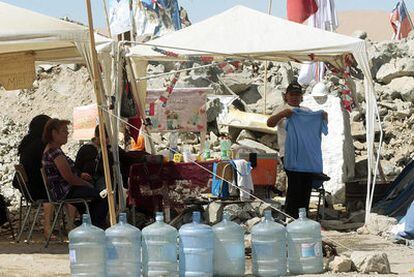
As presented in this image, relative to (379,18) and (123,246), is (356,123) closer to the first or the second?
(123,246)

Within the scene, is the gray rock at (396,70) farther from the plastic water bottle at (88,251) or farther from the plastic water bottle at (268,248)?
the plastic water bottle at (88,251)

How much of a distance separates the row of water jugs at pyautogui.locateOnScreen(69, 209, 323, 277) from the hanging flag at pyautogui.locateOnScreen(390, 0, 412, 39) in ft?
69.3

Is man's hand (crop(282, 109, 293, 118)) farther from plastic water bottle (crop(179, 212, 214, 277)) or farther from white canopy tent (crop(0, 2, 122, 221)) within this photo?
plastic water bottle (crop(179, 212, 214, 277))

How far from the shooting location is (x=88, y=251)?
771 centimetres

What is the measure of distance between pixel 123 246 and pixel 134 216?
3.77 meters

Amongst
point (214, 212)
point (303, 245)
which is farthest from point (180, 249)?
point (214, 212)

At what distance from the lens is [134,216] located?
37.7 ft

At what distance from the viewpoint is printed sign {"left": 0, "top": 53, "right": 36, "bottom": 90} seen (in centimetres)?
1205

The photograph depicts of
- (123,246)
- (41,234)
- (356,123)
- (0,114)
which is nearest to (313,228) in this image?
(123,246)

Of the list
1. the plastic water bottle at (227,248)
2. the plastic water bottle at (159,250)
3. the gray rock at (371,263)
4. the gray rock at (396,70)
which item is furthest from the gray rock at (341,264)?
the gray rock at (396,70)

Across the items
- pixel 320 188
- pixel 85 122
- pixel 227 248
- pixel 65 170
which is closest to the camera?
pixel 227 248

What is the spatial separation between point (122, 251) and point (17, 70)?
494cm

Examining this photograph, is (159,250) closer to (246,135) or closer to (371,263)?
(371,263)

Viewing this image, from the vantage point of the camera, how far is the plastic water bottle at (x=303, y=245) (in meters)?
8.17
